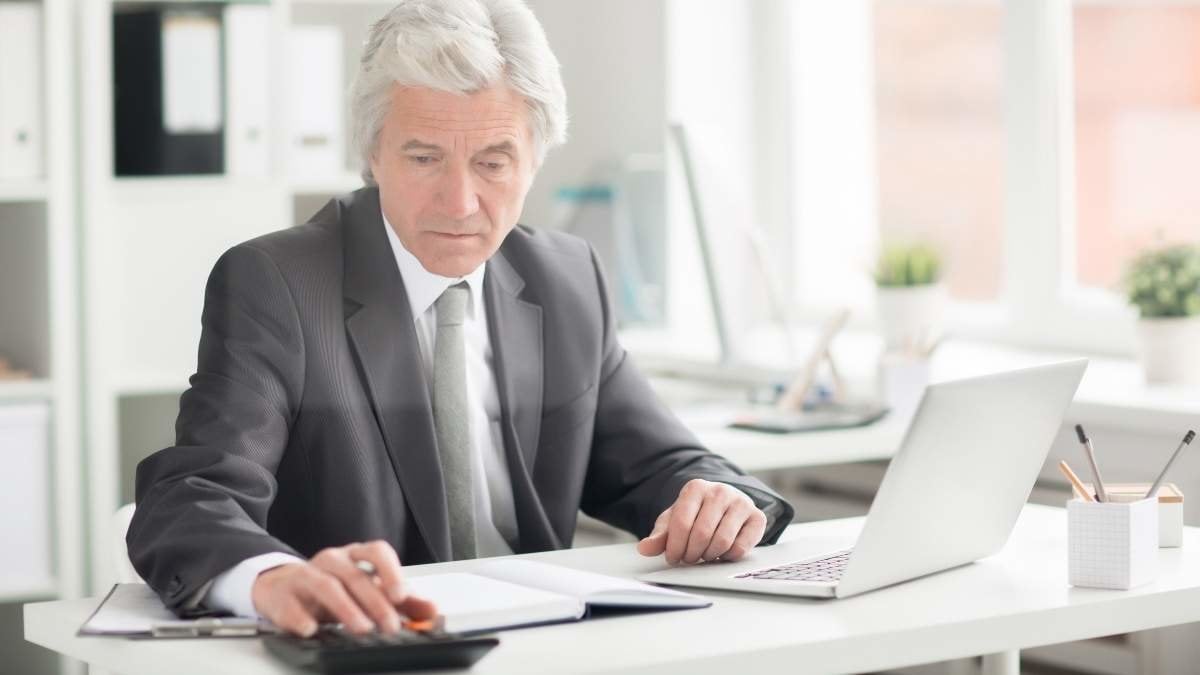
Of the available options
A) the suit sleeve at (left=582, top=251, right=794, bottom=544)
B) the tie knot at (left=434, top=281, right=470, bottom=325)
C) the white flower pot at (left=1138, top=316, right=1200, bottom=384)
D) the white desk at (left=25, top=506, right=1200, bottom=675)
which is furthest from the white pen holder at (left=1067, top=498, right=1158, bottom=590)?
the white flower pot at (left=1138, top=316, right=1200, bottom=384)

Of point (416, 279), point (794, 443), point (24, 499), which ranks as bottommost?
point (24, 499)

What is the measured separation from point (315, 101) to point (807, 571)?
1774 mm

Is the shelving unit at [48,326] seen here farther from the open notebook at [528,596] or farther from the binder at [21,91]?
the open notebook at [528,596]

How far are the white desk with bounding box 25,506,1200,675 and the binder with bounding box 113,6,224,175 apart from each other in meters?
1.56

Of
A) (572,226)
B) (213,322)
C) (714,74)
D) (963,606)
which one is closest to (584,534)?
(572,226)

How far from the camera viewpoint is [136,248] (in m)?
2.94

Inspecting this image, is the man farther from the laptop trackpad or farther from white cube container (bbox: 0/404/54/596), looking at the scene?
white cube container (bbox: 0/404/54/596)

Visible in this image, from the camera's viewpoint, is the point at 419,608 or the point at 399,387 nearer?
the point at 419,608

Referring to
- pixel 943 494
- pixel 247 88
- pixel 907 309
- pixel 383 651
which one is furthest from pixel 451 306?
pixel 907 309

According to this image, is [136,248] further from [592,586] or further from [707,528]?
[592,586]

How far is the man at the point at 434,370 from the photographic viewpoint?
1.63 meters

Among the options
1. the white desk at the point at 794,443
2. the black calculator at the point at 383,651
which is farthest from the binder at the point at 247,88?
the black calculator at the point at 383,651

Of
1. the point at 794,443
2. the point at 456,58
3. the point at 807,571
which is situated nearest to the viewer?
the point at 807,571

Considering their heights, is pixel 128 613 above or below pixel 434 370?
below
